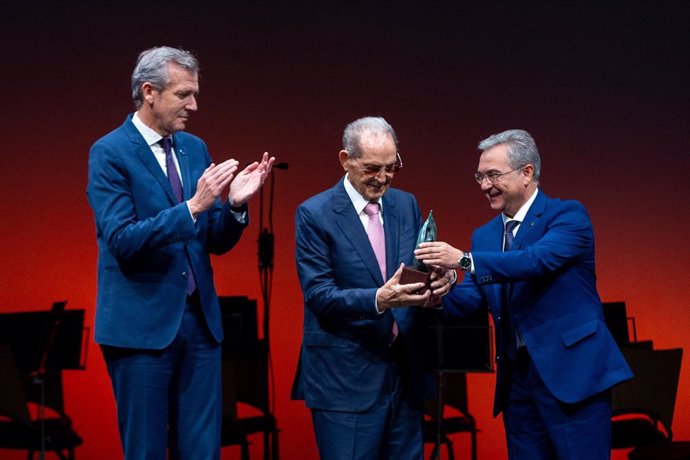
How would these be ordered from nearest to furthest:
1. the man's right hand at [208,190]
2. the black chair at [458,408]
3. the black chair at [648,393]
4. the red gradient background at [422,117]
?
the man's right hand at [208,190] < the black chair at [648,393] < the black chair at [458,408] < the red gradient background at [422,117]

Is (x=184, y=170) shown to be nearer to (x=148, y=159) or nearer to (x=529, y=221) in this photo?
(x=148, y=159)

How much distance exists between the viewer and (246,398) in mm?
4902

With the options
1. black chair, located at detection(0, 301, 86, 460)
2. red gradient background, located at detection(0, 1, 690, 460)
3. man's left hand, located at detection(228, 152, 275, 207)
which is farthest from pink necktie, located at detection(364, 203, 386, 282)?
red gradient background, located at detection(0, 1, 690, 460)

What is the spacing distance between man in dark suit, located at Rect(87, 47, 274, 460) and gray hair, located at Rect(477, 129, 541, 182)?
841 mm

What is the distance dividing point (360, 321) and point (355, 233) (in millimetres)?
270

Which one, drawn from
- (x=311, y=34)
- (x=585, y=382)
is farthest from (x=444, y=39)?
(x=585, y=382)

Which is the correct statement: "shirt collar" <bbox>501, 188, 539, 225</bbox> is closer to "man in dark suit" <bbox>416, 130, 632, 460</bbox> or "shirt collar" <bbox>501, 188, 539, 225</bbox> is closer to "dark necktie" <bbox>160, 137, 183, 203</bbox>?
"man in dark suit" <bbox>416, 130, 632, 460</bbox>

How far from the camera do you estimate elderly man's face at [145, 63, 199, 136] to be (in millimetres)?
2555

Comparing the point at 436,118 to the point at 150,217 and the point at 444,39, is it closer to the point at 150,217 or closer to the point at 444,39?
the point at 444,39

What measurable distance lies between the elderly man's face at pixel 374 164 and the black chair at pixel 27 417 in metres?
2.21

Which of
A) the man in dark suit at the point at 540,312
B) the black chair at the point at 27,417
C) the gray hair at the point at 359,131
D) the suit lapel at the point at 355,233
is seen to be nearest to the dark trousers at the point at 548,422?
the man in dark suit at the point at 540,312

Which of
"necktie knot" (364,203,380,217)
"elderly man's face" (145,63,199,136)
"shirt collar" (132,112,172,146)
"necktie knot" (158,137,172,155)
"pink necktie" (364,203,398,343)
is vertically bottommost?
"pink necktie" (364,203,398,343)

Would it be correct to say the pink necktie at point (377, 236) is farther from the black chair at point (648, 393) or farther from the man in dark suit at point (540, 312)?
the black chair at point (648, 393)

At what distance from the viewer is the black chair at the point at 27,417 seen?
13.6 feet
